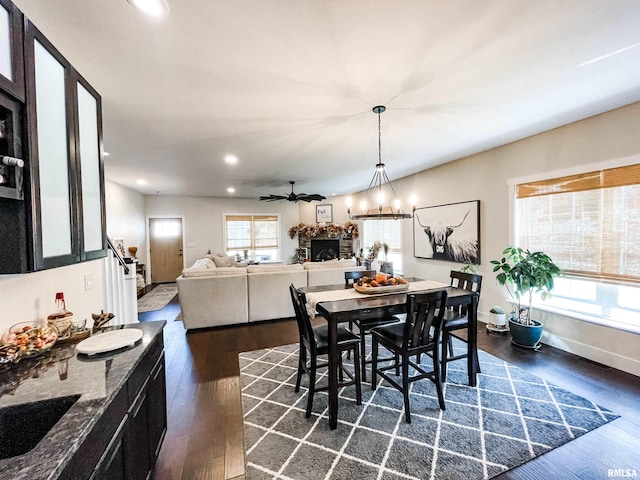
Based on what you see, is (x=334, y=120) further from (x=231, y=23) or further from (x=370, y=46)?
(x=231, y=23)

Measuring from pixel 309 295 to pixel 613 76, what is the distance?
312 cm

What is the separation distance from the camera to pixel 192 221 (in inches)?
324

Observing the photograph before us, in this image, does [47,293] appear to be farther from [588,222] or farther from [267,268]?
[588,222]

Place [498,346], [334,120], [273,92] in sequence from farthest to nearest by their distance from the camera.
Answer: [498,346], [334,120], [273,92]

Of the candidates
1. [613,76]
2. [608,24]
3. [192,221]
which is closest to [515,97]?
[613,76]

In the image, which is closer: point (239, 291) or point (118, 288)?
point (118, 288)

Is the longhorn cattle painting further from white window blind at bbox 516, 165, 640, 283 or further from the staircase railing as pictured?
the staircase railing

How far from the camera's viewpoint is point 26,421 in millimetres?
1035

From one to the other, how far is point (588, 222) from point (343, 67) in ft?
10.4

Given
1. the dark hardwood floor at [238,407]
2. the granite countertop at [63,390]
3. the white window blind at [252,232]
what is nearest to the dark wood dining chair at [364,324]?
the dark hardwood floor at [238,407]

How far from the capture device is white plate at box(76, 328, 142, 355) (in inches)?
55.2

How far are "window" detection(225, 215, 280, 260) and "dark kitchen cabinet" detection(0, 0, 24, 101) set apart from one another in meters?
7.55

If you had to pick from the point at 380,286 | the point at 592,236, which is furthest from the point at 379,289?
the point at 592,236

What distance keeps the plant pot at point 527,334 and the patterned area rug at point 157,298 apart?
5.86m
